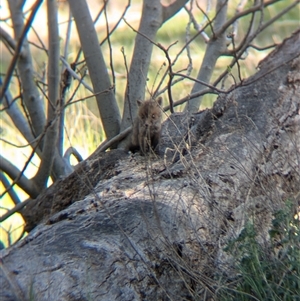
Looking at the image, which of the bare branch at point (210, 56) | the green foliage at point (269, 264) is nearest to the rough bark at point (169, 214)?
the green foliage at point (269, 264)

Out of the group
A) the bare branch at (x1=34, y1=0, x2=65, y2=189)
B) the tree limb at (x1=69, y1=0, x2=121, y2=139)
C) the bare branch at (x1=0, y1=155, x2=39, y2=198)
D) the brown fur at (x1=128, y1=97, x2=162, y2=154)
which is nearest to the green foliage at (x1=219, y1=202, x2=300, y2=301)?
the brown fur at (x1=128, y1=97, x2=162, y2=154)

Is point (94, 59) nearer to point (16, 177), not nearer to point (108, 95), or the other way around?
point (108, 95)

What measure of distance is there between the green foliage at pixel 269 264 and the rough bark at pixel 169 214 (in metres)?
0.10

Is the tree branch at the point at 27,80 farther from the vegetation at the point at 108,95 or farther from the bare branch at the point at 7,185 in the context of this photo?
the bare branch at the point at 7,185

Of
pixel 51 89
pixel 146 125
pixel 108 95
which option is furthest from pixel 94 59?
pixel 146 125

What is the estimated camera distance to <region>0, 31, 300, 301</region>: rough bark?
9.41 feet

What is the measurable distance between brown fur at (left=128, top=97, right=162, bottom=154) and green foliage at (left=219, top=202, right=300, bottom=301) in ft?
4.97

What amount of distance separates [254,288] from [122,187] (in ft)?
2.94

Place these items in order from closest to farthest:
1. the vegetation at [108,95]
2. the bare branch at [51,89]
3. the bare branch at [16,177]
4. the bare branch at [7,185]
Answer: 1. the vegetation at [108,95]
2. the bare branch at [51,89]
3. the bare branch at [16,177]
4. the bare branch at [7,185]

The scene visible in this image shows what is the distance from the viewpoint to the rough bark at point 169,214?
9.41 feet

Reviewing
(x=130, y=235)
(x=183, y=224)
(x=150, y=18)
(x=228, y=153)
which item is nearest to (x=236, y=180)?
(x=228, y=153)

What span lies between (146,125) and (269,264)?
1.81 metres

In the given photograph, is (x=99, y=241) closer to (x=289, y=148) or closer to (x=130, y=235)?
(x=130, y=235)

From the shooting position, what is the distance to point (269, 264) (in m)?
3.02
